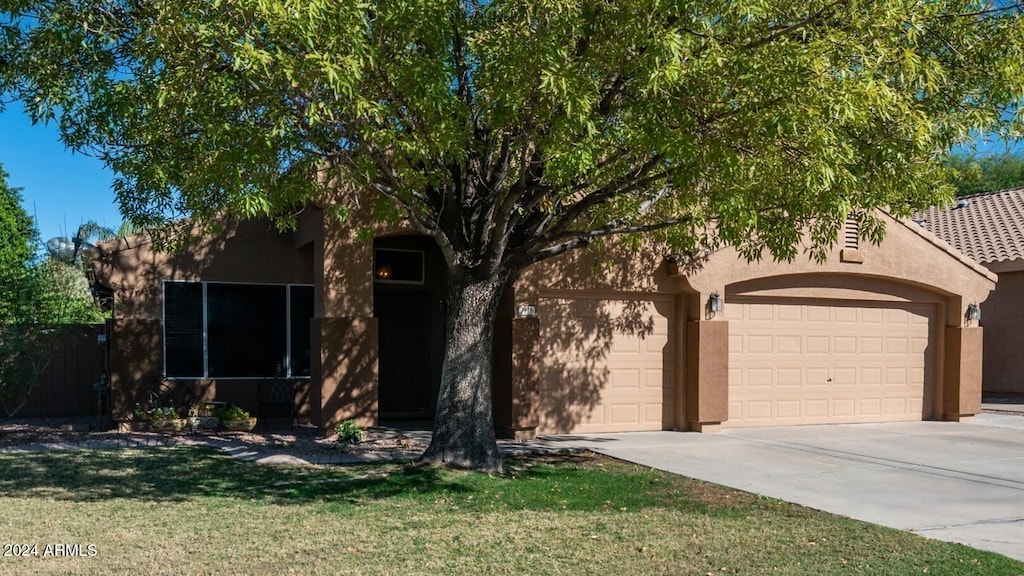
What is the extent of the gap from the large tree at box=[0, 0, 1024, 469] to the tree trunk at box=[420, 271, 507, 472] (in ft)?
0.20

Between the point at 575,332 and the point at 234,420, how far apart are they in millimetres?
5571

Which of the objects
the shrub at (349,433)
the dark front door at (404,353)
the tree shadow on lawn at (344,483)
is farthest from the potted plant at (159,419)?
the dark front door at (404,353)

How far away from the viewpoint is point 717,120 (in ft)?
29.3

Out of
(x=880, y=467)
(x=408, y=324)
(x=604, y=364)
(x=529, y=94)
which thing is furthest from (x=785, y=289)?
(x=529, y=94)

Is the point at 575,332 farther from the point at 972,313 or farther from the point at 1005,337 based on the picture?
the point at 1005,337

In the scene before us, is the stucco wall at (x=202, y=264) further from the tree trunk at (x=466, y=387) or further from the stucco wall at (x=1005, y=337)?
the stucco wall at (x=1005, y=337)

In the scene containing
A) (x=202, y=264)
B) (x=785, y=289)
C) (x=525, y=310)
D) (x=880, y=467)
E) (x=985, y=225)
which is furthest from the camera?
(x=985, y=225)

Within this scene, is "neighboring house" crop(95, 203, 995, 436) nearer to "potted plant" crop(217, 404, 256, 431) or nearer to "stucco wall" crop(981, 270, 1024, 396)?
"potted plant" crop(217, 404, 256, 431)

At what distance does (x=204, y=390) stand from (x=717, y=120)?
10.1m

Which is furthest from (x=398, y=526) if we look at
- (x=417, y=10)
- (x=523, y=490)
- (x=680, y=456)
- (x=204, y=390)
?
(x=204, y=390)

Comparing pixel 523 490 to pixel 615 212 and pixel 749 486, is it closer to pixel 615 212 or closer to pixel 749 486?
pixel 749 486

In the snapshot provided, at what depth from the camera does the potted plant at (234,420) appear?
578 inches

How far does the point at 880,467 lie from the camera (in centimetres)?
1167

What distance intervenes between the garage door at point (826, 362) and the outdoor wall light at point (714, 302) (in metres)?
0.59
